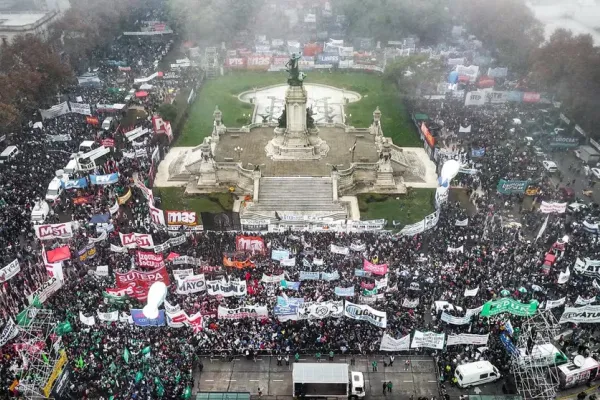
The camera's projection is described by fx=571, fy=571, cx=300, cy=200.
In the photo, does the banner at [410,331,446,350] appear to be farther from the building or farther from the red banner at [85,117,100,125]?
the building

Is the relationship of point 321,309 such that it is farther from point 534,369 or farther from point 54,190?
point 54,190

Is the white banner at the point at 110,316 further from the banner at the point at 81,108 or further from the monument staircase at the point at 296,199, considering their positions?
the banner at the point at 81,108

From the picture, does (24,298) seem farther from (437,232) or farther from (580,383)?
(580,383)

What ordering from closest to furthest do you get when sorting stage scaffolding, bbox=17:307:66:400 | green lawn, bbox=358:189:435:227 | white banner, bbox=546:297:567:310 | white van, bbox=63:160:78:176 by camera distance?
1. stage scaffolding, bbox=17:307:66:400
2. white banner, bbox=546:297:567:310
3. green lawn, bbox=358:189:435:227
4. white van, bbox=63:160:78:176

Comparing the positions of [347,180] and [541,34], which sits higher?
[541,34]

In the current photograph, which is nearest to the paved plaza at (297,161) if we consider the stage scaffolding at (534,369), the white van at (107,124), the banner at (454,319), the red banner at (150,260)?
the white van at (107,124)

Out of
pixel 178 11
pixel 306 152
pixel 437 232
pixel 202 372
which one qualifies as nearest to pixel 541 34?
pixel 306 152

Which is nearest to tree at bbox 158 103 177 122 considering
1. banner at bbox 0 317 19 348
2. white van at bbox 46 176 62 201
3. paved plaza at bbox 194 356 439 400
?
white van at bbox 46 176 62 201
